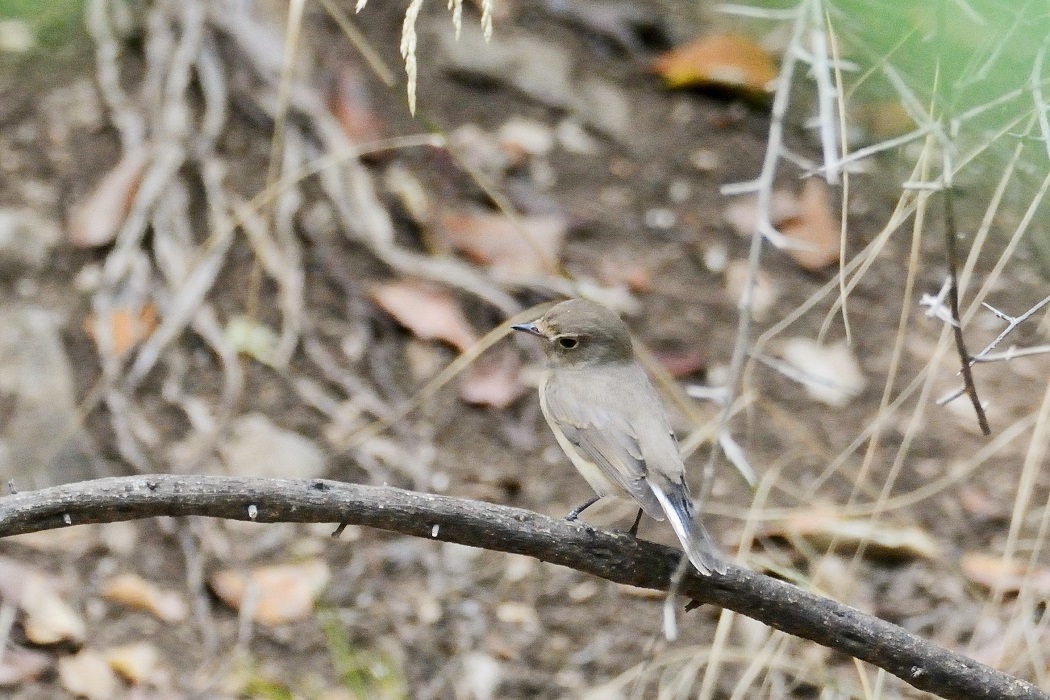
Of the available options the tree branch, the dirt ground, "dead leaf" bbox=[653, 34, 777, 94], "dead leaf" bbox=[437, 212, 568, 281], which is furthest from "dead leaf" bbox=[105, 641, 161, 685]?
"dead leaf" bbox=[653, 34, 777, 94]

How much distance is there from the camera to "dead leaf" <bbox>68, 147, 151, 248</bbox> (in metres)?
5.16

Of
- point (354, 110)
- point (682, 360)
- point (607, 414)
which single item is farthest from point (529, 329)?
point (354, 110)

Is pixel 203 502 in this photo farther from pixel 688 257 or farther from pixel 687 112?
pixel 687 112

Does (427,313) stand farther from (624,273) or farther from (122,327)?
(122,327)

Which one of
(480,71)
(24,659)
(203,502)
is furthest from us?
(480,71)

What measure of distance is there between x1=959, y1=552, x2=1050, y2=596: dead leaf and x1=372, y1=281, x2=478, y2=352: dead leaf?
221 centimetres

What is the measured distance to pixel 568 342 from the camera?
164 inches

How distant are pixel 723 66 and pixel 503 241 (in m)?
1.66

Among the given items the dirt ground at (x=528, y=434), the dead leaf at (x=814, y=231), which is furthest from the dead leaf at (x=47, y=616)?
the dead leaf at (x=814, y=231)

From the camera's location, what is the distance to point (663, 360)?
212 inches

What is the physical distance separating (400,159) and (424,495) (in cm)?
348

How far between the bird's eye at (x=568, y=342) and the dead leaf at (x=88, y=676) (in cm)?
186

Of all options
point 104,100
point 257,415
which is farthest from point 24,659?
point 104,100

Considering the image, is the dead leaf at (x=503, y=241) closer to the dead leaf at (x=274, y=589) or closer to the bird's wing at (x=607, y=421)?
the bird's wing at (x=607, y=421)
